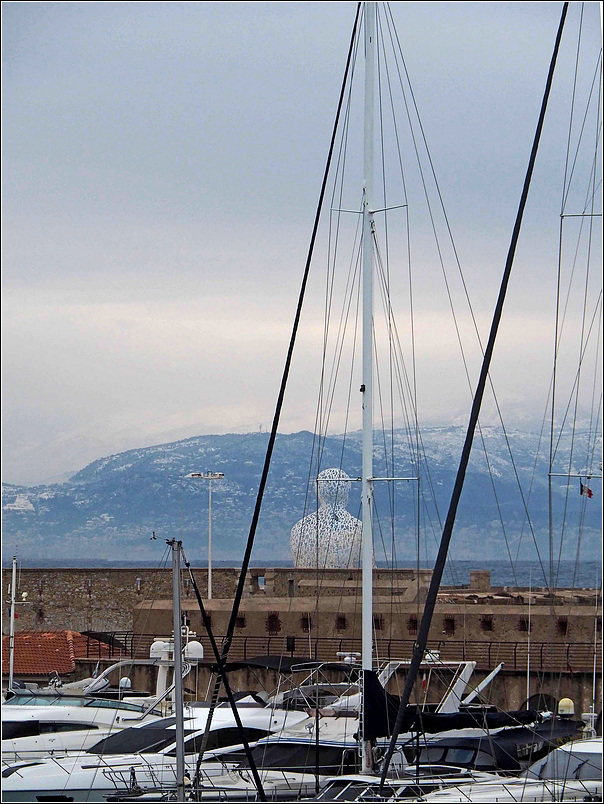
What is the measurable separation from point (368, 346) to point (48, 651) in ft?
49.0

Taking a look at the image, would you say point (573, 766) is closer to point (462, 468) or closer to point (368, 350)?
point (462, 468)

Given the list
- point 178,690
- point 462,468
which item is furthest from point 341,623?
point 462,468

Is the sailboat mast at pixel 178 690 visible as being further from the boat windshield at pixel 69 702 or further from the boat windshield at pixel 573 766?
the boat windshield at pixel 69 702

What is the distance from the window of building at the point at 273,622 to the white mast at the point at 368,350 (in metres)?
10.7

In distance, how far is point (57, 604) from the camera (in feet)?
95.8

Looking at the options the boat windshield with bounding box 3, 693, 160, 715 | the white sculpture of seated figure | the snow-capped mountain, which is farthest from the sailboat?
the snow-capped mountain

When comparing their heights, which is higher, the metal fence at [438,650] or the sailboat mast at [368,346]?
the sailboat mast at [368,346]

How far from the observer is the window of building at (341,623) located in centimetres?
2395

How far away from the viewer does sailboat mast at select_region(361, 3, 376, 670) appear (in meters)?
13.2

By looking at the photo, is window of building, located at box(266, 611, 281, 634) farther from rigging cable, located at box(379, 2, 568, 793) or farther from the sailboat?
rigging cable, located at box(379, 2, 568, 793)

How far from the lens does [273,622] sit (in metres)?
24.0

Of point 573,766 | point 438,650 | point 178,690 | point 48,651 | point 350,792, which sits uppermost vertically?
point 178,690

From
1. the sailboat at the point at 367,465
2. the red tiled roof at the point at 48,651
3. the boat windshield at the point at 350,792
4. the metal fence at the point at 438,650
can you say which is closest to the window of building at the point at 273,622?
the metal fence at the point at 438,650

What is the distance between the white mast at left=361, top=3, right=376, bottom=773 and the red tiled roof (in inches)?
546
